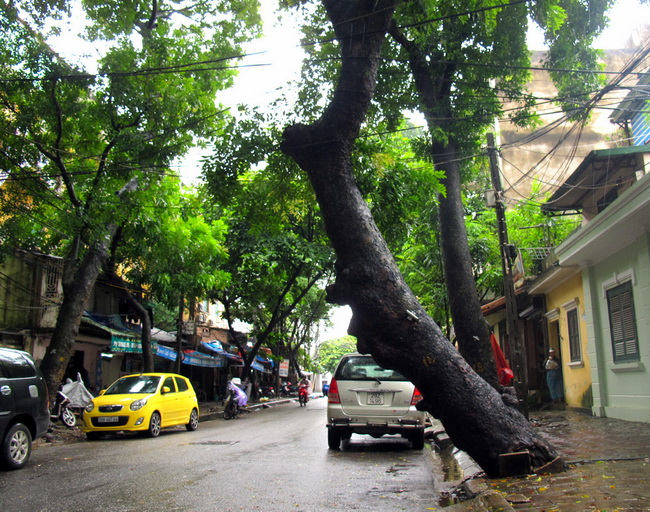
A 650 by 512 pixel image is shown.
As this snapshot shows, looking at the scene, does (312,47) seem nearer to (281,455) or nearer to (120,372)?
(281,455)

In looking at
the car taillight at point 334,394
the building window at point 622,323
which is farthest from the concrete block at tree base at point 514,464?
the building window at point 622,323

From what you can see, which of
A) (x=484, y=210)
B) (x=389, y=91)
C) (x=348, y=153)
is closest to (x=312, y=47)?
(x=389, y=91)

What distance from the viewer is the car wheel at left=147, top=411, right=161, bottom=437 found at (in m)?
13.2

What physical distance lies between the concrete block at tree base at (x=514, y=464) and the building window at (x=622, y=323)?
661cm

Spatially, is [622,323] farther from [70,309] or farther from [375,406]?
[70,309]

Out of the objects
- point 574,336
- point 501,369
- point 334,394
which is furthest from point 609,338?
point 334,394

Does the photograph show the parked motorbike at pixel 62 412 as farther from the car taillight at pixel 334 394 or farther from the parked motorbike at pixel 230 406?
the car taillight at pixel 334 394

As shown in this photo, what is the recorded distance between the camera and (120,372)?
25.6 m

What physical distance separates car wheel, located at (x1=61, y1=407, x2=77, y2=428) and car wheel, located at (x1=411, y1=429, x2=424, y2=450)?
30.0 ft

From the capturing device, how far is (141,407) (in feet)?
42.9

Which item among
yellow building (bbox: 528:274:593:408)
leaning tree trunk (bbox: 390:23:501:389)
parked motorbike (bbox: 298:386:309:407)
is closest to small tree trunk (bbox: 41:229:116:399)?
leaning tree trunk (bbox: 390:23:501:389)

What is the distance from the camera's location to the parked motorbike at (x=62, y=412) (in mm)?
14711

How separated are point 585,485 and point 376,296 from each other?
108 inches

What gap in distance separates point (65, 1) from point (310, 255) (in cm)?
1280
